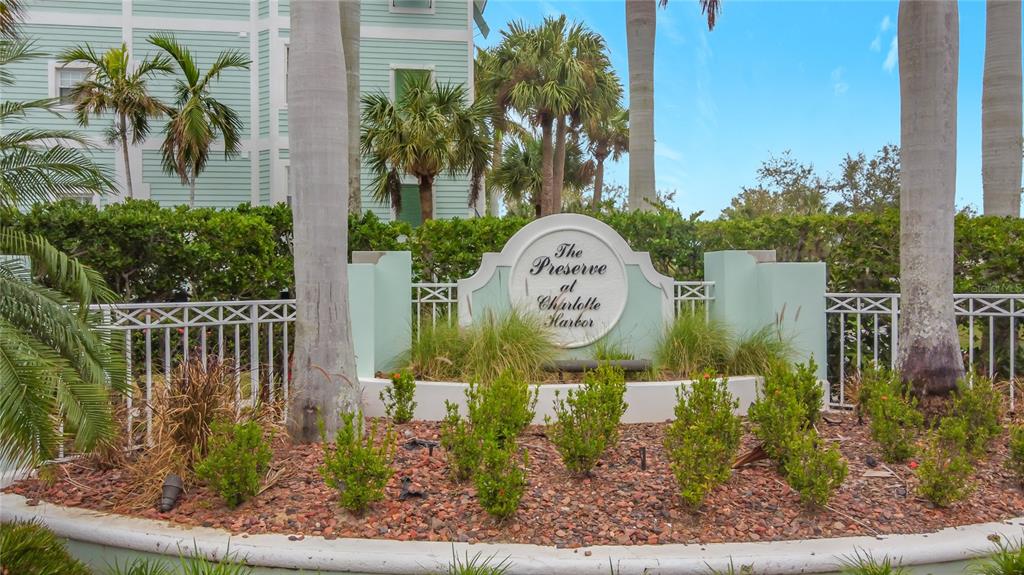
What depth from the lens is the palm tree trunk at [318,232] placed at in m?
5.54

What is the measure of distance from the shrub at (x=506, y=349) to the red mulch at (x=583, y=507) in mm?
1665

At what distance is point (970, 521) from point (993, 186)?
312 inches

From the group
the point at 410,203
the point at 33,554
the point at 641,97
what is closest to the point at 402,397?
the point at 33,554

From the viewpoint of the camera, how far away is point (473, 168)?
662 inches

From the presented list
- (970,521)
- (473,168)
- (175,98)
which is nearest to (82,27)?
(175,98)

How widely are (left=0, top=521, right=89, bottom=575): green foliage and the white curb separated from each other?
30 centimetres

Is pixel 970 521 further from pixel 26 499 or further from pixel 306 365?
pixel 26 499

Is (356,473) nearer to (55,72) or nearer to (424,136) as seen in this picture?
(424,136)

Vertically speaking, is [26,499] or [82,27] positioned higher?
[82,27]

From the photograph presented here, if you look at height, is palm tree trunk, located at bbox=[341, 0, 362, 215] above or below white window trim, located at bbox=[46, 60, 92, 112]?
below

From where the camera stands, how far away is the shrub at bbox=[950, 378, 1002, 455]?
5523 mm

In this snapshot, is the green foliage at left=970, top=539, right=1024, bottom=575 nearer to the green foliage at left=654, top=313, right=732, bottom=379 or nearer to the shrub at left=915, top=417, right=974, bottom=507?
the shrub at left=915, top=417, right=974, bottom=507

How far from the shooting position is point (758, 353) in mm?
7367

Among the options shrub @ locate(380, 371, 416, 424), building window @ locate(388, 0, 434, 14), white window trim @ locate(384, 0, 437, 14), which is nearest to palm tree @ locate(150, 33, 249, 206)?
white window trim @ locate(384, 0, 437, 14)
